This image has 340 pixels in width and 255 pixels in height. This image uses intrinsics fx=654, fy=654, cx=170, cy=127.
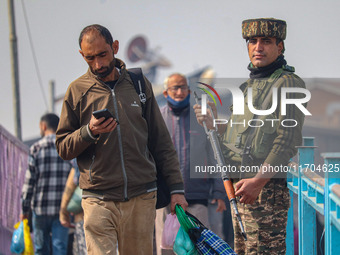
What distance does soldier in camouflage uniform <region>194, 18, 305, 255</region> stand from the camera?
4.14 m

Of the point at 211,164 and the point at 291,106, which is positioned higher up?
the point at 291,106

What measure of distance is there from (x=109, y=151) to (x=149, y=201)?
447 millimetres

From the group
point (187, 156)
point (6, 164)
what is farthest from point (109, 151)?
point (6, 164)

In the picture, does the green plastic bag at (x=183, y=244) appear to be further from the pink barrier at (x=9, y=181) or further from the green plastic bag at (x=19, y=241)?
the pink barrier at (x=9, y=181)

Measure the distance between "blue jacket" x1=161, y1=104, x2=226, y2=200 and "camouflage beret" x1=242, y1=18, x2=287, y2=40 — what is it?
1.92 m

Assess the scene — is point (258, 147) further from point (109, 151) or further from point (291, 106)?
point (109, 151)

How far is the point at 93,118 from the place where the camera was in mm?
3912

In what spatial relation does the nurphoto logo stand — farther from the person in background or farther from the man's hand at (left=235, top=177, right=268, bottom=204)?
the person in background

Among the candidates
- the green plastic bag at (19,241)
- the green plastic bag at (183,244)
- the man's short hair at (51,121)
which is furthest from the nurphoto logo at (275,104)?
the green plastic bag at (19,241)

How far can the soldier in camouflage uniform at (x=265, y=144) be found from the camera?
163 inches

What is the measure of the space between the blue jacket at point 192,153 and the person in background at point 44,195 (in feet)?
6.27

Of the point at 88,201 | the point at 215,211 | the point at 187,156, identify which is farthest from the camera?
the point at 215,211

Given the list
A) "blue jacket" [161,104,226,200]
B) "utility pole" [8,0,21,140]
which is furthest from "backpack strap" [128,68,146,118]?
"utility pole" [8,0,21,140]

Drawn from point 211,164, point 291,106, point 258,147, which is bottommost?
point 211,164
